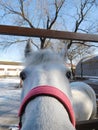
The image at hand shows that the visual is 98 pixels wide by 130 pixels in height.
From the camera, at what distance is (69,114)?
4.24 ft

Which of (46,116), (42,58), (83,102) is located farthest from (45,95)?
(83,102)

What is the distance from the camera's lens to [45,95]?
1.22m

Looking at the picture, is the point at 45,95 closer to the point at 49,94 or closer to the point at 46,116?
the point at 49,94

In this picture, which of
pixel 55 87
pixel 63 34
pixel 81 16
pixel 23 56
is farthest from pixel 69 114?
pixel 81 16

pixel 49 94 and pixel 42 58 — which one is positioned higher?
pixel 42 58

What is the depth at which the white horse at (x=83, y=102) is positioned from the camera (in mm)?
2974

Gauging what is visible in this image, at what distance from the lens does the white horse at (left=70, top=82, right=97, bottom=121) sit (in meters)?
2.97

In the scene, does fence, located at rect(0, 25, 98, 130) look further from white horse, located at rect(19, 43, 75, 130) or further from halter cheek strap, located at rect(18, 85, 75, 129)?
halter cheek strap, located at rect(18, 85, 75, 129)

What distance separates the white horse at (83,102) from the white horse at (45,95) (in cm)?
131

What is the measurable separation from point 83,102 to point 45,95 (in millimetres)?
1926

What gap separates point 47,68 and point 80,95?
5.69ft

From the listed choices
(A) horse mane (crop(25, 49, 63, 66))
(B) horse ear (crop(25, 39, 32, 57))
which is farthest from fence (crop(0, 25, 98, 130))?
(A) horse mane (crop(25, 49, 63, 66))

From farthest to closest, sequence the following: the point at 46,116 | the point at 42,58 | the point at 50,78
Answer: the point at 42,58, the point at 50,78, the point at 46,116

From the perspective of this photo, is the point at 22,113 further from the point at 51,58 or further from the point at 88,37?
the point at 88,37
